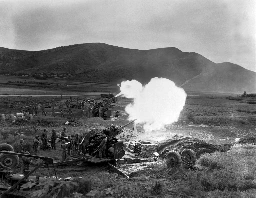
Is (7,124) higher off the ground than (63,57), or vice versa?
(63,57)

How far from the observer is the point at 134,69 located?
176375mm

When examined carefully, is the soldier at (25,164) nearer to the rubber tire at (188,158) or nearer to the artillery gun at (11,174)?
the artillery gun at (11,174)

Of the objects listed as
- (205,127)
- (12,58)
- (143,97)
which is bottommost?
(205,127)

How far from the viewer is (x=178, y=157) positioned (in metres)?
16.8

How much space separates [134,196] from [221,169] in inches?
249

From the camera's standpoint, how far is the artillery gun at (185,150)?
16844mm

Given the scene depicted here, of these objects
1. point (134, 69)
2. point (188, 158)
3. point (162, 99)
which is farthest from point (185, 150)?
point (134, 69)

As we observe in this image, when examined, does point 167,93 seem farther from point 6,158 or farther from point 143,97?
point 6,158

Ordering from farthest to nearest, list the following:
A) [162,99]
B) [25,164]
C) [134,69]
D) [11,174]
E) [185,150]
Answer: [134,69] < [162,99] < [185,150] < [25,164] < [11,174]

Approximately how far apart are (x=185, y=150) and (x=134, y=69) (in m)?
160

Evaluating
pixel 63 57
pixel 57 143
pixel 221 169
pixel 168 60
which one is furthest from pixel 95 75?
pixel 221 169

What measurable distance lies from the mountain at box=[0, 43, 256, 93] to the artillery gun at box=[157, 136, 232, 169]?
130 m

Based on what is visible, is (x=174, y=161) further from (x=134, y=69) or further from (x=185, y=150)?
(x=134, y=69)

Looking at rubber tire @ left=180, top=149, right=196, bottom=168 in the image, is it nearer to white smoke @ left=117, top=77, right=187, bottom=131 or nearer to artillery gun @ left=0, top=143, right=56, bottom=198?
artillery gun @ left=0, top=143, right=56, bottom=198
